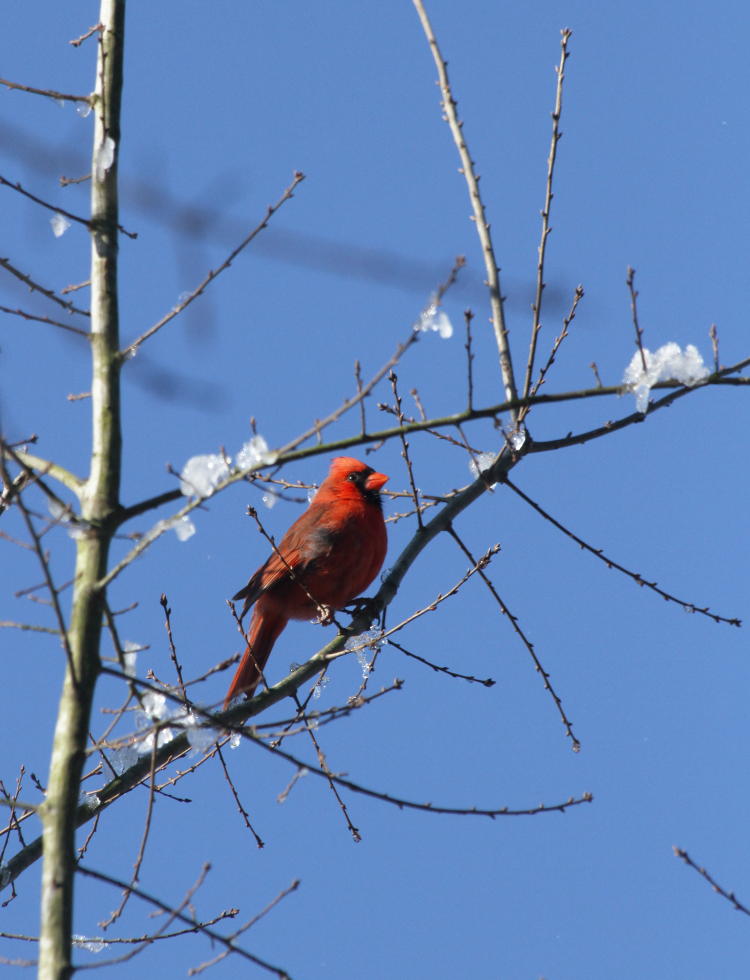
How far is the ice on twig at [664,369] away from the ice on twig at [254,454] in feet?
2.99

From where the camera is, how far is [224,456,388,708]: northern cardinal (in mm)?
5305

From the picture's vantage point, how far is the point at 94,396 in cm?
290

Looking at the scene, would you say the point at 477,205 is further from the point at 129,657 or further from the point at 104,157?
the point at 129,657

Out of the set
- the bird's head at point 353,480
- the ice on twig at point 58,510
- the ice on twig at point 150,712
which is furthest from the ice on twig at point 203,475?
the bird's head at point 353,480

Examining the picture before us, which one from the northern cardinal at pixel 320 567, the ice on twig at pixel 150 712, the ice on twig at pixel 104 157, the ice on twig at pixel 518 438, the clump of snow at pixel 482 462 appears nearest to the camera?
the ice on twig at pixel 150 712

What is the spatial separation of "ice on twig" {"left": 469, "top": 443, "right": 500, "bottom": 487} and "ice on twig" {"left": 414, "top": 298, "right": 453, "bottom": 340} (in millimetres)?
A: 1272

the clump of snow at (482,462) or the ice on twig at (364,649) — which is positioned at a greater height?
the clump of snow at (482,462)

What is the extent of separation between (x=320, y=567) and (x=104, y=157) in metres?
2.56

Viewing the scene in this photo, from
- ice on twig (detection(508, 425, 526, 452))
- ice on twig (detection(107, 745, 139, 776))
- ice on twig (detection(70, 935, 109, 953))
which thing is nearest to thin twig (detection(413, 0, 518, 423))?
ice on twig (detection(508, 425, 526, 452))

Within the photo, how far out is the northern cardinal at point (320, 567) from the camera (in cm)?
530

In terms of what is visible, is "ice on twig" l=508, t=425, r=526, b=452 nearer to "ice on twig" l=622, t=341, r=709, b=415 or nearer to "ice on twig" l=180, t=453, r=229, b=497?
"ice on twig" l=622, t=341, r=709, b=415

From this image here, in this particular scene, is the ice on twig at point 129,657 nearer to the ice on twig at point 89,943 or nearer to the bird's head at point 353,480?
the ice on twig at point 89,943

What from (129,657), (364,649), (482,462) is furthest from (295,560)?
(129,657)

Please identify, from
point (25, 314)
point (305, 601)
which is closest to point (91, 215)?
point (25, 314)
